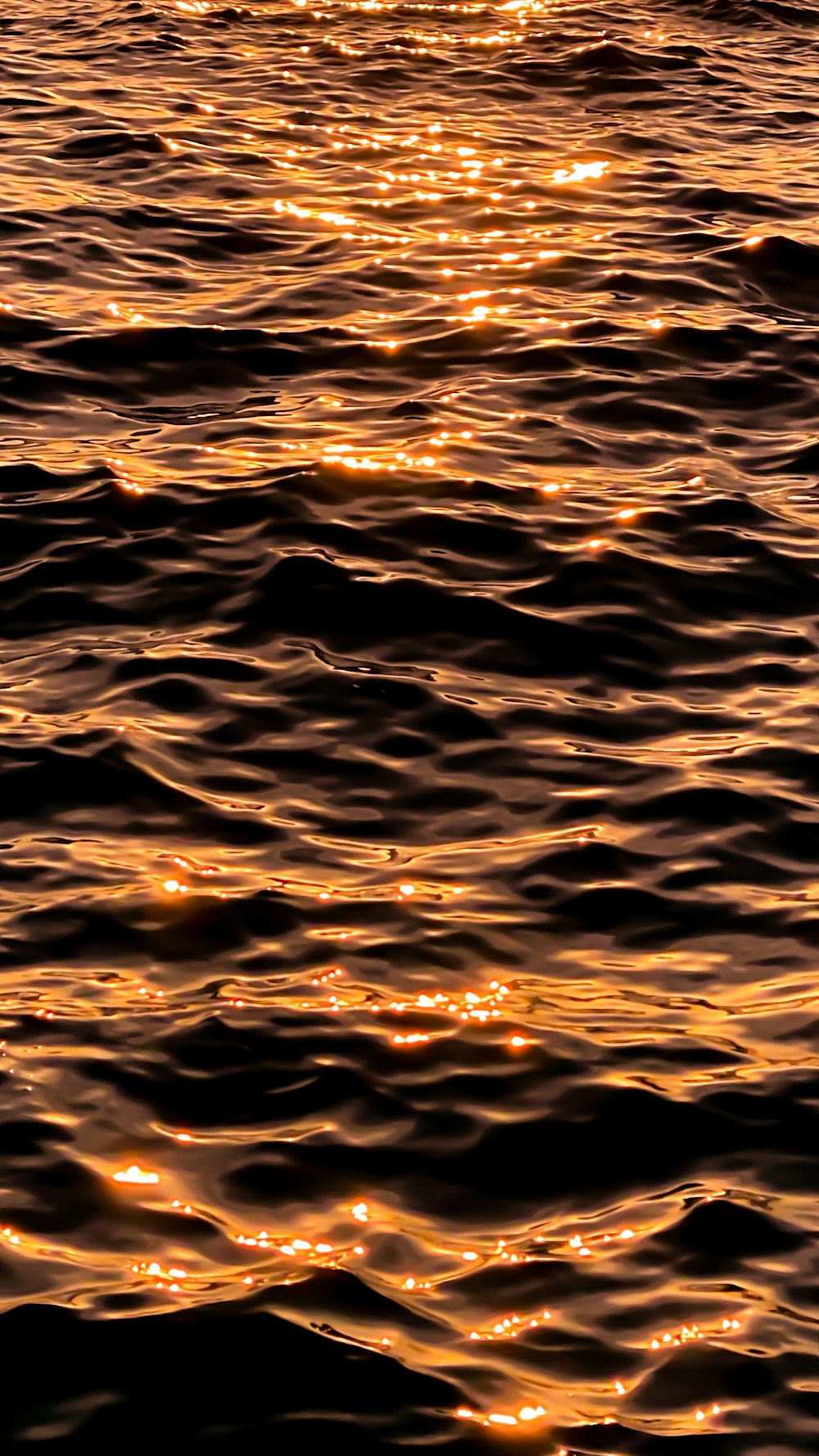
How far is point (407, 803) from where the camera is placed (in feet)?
30.9

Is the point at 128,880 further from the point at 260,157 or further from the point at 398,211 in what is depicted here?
the point at 260,157

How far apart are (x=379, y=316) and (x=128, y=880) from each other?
723cm

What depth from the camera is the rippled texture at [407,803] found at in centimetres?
654

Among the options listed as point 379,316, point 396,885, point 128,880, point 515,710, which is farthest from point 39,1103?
point 379,316

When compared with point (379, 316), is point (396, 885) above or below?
below

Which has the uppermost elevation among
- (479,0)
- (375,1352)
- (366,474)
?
(479,0)

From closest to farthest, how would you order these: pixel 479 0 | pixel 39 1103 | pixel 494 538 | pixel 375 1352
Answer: pixel 375 1352
pixel 39 1103
pixel 494 538
pixel 479 0

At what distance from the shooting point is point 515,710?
10172 mm

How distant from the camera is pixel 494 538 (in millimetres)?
11773

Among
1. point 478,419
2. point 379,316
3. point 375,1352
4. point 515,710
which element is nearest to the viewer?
point 375,1352

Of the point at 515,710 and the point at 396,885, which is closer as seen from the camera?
the point at 396,885

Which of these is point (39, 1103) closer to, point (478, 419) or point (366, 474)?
point (366, 474)

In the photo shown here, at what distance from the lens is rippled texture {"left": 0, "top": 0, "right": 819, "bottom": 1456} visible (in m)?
6.54

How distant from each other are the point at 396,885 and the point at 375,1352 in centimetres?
274
